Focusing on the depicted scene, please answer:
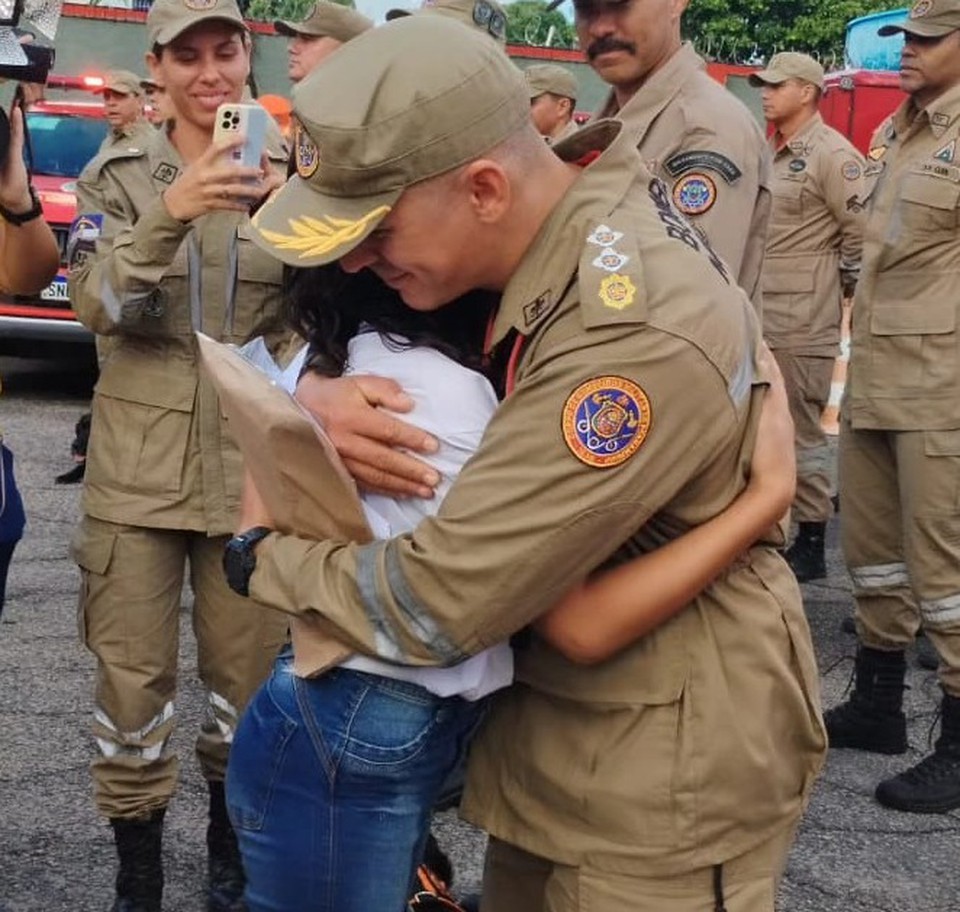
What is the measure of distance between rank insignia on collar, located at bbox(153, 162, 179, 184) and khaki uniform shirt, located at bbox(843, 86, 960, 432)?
226 cm

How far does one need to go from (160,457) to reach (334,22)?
1477 millimetres

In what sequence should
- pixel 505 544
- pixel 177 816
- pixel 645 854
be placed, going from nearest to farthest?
pixel 505 544 < pixel 645 854 < pixel 177 816

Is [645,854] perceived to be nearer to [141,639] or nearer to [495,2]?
[141,639]

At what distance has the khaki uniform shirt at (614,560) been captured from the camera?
5.33 feet

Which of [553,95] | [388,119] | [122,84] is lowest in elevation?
[122,84]

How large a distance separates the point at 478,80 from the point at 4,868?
2.66 metres

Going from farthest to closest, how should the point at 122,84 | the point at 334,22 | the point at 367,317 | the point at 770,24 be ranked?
1. the point at 770,24
2. the point at 122,84
3. the point at 334,22
4. the point at 367,317

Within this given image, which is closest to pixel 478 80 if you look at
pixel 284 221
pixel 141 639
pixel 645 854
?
pixel 284 221

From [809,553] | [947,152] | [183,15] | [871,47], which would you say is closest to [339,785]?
[183,15]

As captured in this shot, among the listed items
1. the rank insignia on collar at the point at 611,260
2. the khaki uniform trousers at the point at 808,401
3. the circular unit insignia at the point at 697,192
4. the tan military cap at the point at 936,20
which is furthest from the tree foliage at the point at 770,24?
the rank insignia on collar at the point at 611,260

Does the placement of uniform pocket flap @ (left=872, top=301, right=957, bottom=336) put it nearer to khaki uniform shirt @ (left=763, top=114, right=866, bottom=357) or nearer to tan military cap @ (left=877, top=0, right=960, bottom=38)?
tan military cap @ (left=877, top=0, right=960, bottom=38)

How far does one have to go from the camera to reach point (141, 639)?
3301 mm

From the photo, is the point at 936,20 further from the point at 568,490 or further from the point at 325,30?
the point at 568,490

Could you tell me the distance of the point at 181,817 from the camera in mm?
3943
